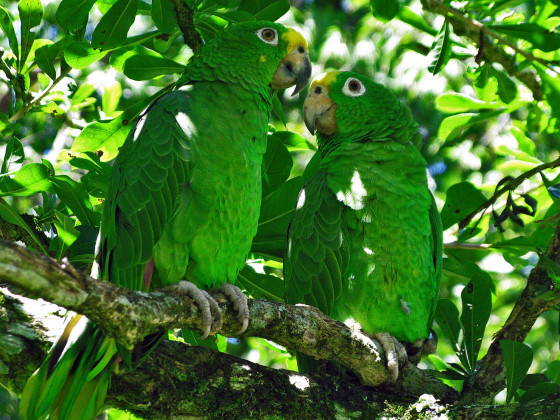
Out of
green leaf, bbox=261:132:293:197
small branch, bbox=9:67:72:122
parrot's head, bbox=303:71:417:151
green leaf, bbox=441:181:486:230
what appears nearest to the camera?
small branch, bbox=9:67:72:122

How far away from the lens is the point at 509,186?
9.04ft

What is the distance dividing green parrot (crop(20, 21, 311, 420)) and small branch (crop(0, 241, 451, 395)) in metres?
0.10

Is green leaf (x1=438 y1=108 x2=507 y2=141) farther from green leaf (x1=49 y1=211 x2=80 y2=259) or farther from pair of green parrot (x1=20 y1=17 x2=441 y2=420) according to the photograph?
green leaf (x1=49 y1=211 x2=80 y2=259)

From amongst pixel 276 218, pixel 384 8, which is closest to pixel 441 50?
pixel 384 8

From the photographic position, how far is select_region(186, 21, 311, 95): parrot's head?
2666 millimetres

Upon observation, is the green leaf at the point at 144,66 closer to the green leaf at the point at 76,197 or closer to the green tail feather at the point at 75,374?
the green leaf at the point at 76,197

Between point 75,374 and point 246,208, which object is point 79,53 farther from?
point 75,374

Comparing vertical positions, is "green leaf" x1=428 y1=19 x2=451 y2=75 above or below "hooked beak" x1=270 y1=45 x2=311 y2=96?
above

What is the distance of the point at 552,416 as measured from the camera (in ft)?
6.40

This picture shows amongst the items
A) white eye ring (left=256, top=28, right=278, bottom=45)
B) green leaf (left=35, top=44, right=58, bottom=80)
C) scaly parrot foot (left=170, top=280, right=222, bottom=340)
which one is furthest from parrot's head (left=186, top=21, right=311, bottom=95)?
scaly parrot foot (left=170, top=280, right=222, bottom=340)

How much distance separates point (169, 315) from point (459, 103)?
196 centimetres

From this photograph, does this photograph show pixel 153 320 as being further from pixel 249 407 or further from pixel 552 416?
pixel 552 416

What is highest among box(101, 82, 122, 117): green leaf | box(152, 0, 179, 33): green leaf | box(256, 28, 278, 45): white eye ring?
box(152, 0, 179, 33): green leaf

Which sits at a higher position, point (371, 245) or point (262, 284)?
point (371, 245)
